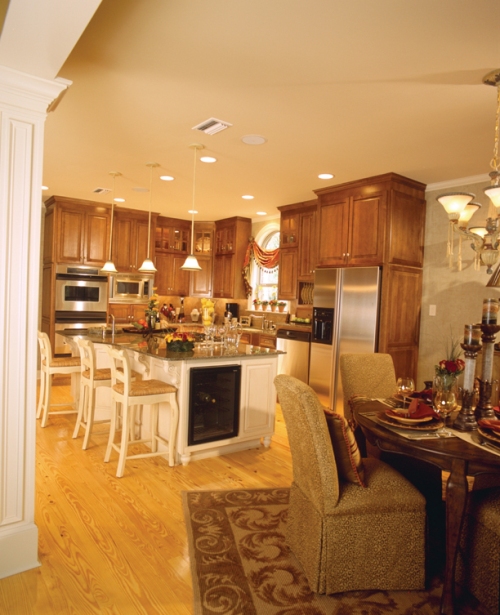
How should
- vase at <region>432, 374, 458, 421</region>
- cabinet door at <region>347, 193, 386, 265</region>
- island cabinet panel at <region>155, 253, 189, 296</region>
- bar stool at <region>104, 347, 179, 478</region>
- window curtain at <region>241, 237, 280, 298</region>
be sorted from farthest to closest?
island cabinet panel at <region>155, 253, 189, 296</region> → window curtain at <region>241, 237, 280, 298</region> → cabinet door at <region>347, 193, 386, 265</region> → bar stool at <region>104, 347, 179, 478</region> → vase at <region>432, 374, 458, 421</region>

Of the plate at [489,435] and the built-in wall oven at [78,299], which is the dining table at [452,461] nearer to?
the plate at [489,435]

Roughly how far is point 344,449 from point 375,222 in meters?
3.19

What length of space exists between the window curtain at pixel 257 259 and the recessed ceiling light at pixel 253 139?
3.17m

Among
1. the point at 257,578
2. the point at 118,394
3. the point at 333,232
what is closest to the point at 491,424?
the point at 257,578

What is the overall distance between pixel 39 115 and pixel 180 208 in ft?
15.9

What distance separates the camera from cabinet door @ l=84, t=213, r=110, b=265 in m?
6.59

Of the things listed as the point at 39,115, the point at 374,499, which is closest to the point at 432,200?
the point at 374,499

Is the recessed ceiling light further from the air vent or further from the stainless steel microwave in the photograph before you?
the stainless steel microwave

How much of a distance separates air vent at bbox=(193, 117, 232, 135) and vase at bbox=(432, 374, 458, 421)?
2.41m

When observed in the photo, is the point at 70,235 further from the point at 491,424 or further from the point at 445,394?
the point at 491,424

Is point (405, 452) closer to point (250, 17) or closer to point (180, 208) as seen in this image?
point (250, 17)

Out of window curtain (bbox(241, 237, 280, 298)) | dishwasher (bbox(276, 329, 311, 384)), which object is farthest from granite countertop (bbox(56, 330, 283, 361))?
window curtain (bbox(241, 237, 280, 298))

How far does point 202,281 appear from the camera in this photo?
7922 millimetres

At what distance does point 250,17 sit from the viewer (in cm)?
207
